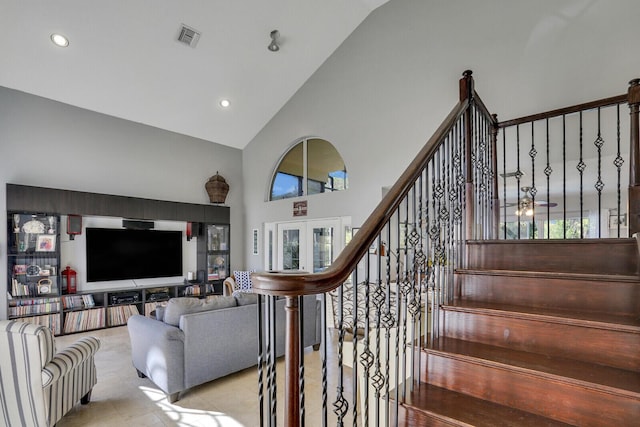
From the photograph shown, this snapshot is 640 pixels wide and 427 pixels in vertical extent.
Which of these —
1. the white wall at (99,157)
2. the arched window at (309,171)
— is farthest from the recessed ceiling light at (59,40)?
the arched window at (309,171)

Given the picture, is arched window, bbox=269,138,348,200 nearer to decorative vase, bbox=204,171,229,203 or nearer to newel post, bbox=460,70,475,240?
decorative vase, bbox=204,171,229,203

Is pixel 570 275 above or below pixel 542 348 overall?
above

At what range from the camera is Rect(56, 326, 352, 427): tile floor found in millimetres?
2691

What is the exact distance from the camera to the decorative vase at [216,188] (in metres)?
7.11

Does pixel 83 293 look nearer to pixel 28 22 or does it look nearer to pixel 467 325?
pixel 28 22

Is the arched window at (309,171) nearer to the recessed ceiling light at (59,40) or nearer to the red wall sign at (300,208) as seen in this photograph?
the red wall sign at (300,208)

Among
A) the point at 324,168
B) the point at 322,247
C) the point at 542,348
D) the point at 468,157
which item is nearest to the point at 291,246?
the point at 322,247

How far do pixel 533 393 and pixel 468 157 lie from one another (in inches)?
56.6

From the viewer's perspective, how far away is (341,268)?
1158 millimetres

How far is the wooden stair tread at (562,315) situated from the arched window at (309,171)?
4.15 metres

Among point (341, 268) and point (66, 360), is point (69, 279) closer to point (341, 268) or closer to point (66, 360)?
point (66, 360)

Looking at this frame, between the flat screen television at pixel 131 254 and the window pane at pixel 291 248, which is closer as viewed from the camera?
the flat screen television at pixel 131 254

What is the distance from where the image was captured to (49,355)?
7.64 ft

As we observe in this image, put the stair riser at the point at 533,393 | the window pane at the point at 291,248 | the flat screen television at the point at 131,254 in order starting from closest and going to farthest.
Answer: the stair riser at the point at 533,393
the flat screen television at the point at 131,254
the window pane at the point at 291,248
